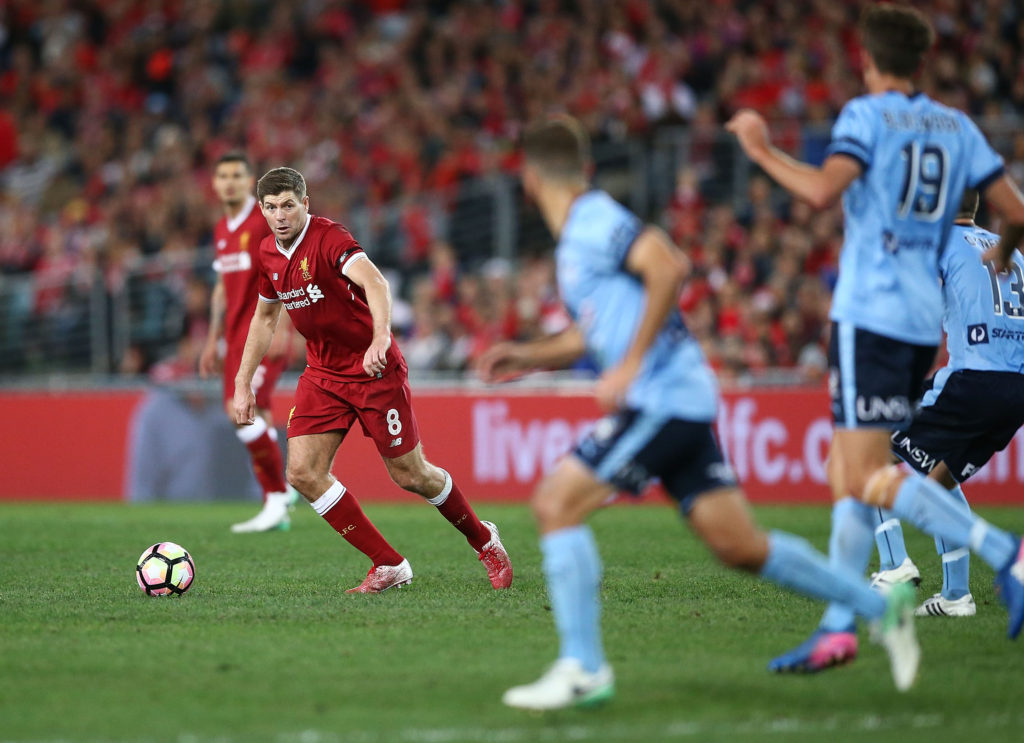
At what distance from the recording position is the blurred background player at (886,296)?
5930mm

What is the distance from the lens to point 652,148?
63.2 feet

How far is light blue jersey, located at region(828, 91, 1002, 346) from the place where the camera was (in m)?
5.95

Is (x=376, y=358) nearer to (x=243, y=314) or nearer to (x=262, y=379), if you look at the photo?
(x=243, y=314)

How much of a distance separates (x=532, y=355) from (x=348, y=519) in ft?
10.4

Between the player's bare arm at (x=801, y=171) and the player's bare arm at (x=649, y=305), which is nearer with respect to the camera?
the player's bare arm at (x=649, y=305)

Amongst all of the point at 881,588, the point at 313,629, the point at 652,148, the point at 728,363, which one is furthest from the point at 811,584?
the point at 652,148

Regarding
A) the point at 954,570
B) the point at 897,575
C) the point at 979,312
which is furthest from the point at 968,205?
the point at 897,575

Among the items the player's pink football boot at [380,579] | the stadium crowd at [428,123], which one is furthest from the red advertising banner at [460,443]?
the player's pink football boot at [380,579]

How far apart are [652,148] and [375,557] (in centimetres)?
1187

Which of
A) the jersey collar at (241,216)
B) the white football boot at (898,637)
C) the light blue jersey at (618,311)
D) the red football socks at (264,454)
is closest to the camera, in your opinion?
the light blue jersey at (618,311)

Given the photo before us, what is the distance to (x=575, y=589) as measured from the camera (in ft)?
16.9

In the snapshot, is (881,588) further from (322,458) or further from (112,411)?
(112,411)

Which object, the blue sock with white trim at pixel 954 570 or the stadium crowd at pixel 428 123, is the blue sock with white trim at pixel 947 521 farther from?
the stadium crowd at pixel 428 123

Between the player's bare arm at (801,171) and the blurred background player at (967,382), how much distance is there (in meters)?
2.07
